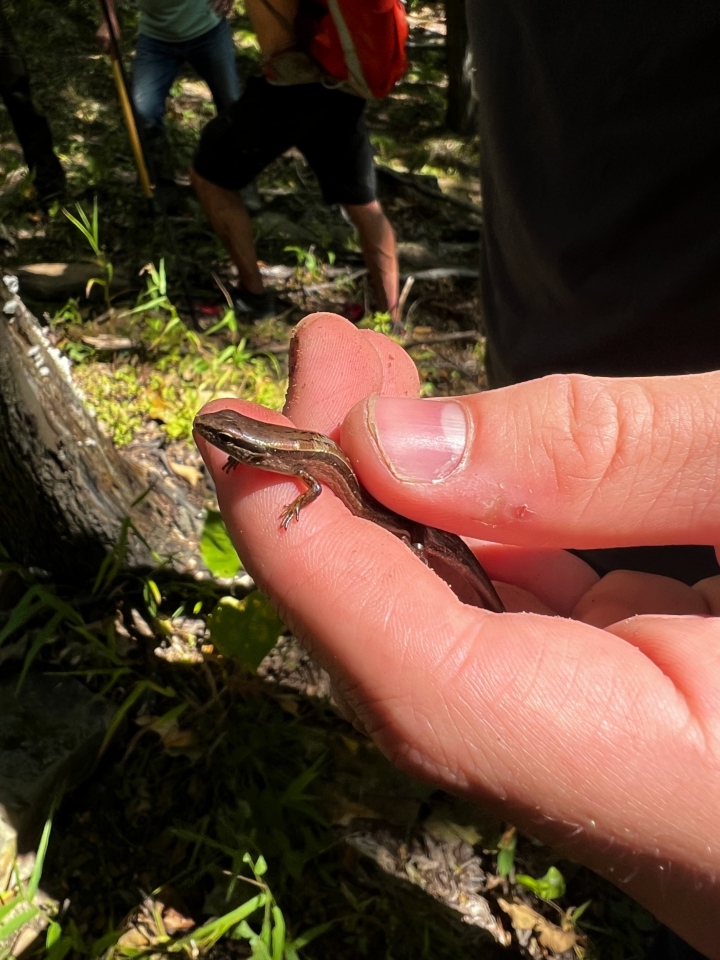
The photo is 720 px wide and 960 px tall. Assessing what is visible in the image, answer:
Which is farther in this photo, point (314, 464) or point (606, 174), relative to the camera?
point (314, 464)

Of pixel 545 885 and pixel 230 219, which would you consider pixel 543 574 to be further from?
pixel 230 219

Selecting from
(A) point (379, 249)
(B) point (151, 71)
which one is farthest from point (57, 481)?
(B) point (151, 71)

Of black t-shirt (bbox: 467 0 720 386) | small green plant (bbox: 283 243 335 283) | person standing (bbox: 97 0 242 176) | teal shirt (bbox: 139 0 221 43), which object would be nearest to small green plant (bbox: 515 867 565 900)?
black t-shirt (bbox: 467 0 720 386)

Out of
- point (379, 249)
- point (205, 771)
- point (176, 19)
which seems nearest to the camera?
point (205, 771)

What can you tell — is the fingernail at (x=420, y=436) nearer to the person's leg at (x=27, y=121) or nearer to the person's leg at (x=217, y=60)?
the person's leg at (x=217, y=60)

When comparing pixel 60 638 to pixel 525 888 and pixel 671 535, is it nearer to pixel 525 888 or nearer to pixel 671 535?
pixel 525 888
